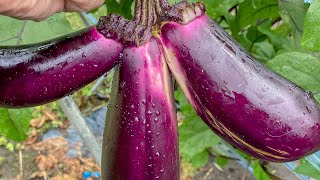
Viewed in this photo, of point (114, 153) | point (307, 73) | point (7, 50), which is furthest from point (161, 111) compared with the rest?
point (307, 73)

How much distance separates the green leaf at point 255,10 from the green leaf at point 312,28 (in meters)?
0.38

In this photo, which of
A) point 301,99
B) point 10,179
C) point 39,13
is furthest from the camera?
point 10,179

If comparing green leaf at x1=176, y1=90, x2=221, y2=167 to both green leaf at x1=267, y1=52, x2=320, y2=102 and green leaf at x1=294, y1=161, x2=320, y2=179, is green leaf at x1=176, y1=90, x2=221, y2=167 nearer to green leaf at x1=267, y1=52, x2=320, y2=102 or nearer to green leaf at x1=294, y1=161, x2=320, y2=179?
green leaf at x1=294, y1=161, x2=320, y2=179

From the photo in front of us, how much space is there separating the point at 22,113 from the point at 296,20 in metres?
0.46

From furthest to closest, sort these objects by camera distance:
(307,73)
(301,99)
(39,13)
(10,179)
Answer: (10,179)
(307,73)
(39,13)
(301,99)

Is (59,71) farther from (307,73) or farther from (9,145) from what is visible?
(9,145)

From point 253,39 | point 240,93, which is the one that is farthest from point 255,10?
point 240,93

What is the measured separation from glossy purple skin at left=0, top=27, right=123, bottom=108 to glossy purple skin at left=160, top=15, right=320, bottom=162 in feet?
0.21

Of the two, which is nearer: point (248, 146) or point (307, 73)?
point (248, 146)

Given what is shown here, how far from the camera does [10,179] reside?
2.71 metres

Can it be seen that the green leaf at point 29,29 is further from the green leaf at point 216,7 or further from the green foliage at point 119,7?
the green leaf at point 216,7

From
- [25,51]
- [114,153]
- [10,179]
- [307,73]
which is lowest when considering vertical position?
[10,179]

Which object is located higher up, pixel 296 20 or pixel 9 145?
pixel 296 20

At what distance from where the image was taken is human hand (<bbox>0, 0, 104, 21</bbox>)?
0.60 meters
